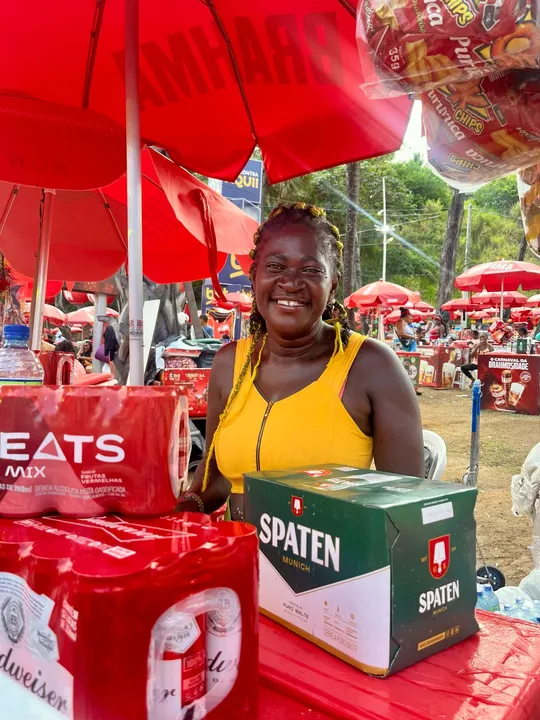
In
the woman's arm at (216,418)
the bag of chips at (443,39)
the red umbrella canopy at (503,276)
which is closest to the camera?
the bag of chips at (443,39)

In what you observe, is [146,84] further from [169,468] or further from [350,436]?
[169,468]

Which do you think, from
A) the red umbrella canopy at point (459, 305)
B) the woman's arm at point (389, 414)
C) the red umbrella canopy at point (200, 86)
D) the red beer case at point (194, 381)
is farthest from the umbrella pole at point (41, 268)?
the red umbrella canopy at point (459, 305)

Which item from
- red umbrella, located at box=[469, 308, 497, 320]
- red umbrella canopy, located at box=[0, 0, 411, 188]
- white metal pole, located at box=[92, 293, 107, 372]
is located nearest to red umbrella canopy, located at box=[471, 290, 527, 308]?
red umbrella, located at box=[469, 308, 497, 320]

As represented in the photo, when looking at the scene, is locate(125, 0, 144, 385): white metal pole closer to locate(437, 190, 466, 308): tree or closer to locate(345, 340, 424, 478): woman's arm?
locate(345, 340, 424, 478): woman's arm

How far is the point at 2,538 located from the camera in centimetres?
91

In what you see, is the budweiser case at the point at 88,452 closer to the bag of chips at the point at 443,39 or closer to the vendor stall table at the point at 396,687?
the vendor stall table at the point at 396,687

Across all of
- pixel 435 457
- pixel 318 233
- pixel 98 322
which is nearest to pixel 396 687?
pixel 318 233

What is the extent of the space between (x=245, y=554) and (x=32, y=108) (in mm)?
1974

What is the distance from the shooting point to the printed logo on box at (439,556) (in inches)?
41.1

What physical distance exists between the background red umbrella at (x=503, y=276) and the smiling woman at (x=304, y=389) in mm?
13928

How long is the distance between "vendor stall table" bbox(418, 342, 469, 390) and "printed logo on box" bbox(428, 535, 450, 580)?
16765 millimetres

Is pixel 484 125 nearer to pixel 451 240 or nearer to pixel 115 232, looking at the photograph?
pixel 115 232

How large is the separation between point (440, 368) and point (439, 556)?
16.8 m

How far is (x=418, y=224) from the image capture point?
4712 cm
